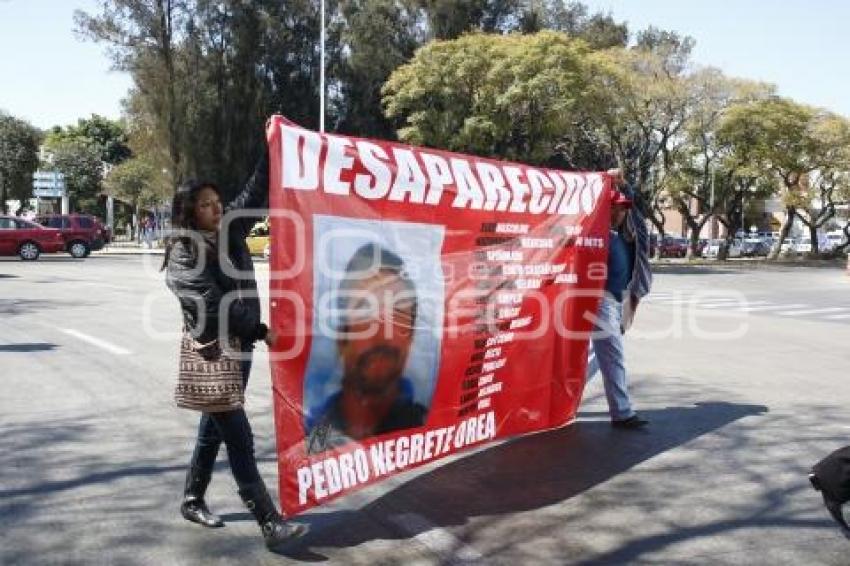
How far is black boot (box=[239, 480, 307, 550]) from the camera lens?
4.13 metres

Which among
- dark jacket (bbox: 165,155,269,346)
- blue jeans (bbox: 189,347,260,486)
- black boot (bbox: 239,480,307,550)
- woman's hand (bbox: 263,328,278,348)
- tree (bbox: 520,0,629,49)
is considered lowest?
black boot (bbox: 239,480,307,550)

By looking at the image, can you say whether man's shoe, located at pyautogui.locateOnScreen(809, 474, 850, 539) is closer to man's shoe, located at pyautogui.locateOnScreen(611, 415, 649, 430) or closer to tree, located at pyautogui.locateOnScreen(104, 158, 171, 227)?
man's shoe, located at pyautogui.locateOnScreen(611, 415, 649, 430)

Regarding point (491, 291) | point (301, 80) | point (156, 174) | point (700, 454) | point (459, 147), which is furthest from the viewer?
point (156, 174)

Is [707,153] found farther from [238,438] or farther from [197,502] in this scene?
[238,438]

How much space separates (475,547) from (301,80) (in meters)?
44.3

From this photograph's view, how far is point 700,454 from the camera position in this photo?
19.8ft

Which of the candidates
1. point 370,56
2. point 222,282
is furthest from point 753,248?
point 222,282

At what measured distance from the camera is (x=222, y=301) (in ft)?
13.2

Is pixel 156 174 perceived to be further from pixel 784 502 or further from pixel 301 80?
pixel 784 502

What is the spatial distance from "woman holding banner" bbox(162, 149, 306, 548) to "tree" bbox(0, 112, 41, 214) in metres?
52.0

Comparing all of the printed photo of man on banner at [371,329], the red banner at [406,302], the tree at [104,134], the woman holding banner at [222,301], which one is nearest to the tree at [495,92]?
the red banner at [406,302]

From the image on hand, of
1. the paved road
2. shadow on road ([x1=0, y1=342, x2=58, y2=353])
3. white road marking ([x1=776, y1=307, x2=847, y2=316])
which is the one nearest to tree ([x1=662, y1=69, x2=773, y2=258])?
white road marking ([x1=776, y1=307, x2=847, y2=316])

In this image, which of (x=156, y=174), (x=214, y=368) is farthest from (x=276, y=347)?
(x=156, y=174)

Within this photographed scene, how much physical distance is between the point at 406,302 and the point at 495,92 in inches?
1205
